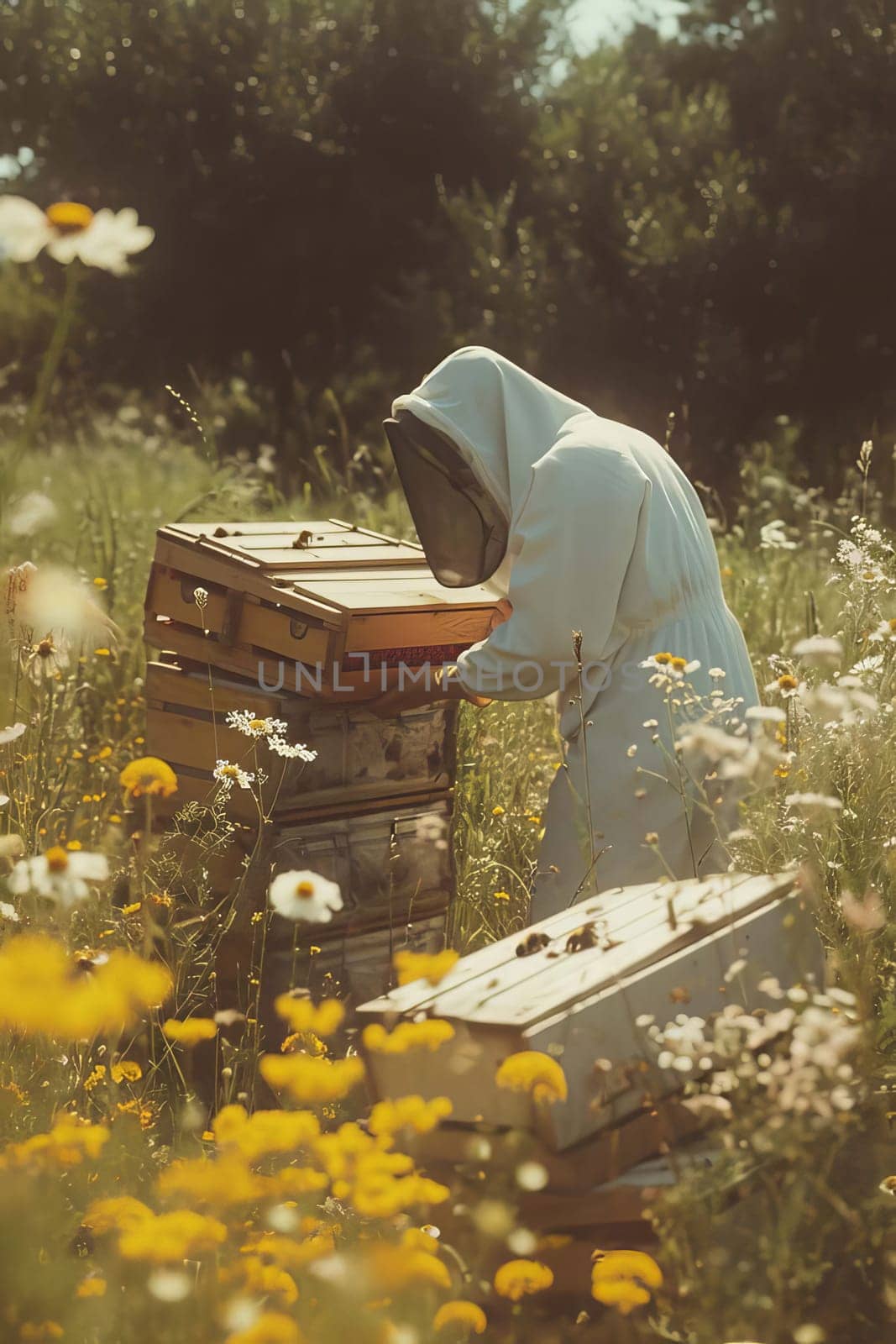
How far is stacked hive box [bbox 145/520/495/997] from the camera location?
327cm

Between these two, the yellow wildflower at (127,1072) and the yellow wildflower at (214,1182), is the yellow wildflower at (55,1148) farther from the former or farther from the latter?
the yellow wildflower at (127,1072)

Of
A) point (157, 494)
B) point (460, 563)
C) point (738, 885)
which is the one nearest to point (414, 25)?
point (157, 494)

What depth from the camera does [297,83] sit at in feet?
52.5

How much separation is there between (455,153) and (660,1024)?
1557 cm

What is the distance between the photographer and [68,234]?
5.84ft

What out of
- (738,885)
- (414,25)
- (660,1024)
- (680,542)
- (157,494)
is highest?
(414,25)

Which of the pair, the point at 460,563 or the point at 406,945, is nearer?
the point at 406,945

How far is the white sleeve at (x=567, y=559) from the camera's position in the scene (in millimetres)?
3262

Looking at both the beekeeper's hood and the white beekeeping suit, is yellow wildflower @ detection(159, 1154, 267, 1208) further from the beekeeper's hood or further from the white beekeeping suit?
the beekeeper's hood

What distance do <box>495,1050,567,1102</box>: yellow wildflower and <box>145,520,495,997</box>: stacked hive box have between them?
56.6 inches

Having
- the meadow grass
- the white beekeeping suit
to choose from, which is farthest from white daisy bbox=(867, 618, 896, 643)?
the white beekeeping suit

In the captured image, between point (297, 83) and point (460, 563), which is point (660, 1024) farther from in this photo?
point (297, 83)

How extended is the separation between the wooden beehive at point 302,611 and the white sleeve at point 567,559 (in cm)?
22

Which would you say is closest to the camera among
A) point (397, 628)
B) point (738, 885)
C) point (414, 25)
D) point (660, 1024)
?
point (660, 1024)
